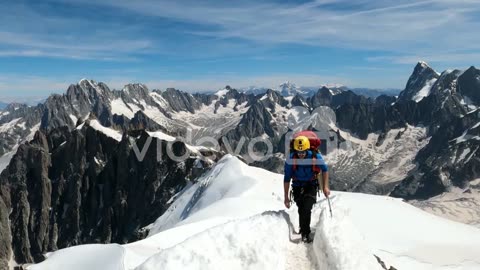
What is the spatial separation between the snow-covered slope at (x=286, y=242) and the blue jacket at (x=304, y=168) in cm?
161

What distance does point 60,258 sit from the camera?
3284cm

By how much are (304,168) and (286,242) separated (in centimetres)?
322

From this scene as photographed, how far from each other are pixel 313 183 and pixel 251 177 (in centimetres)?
5608

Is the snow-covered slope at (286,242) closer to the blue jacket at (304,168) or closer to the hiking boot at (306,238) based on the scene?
the hiking boot at (306,238)

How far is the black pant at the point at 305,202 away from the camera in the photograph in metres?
18.8

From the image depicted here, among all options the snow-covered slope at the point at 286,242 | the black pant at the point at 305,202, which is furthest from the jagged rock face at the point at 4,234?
the black pant at the point at 305,202

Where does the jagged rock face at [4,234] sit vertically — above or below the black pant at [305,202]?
below

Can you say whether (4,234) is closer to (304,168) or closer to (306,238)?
(306,238)

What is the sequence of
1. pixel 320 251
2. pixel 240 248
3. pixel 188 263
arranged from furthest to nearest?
pixel 320 251 < pixel 240 248 < pixel 188 263

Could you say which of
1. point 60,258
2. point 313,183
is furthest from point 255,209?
point 313,183

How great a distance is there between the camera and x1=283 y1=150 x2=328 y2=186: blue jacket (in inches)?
741

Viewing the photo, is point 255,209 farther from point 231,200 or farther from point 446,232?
point 446,232

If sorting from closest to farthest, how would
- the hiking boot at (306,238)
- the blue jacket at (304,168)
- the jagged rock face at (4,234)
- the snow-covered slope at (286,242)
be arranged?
the snow-covered slope at (286,242)
the hiking boot at (306,238)
the blue jacket at (304,168)
the jagged rock face at (4,234)

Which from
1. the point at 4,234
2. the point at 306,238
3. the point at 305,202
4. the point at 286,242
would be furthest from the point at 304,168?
the point at 4,234
